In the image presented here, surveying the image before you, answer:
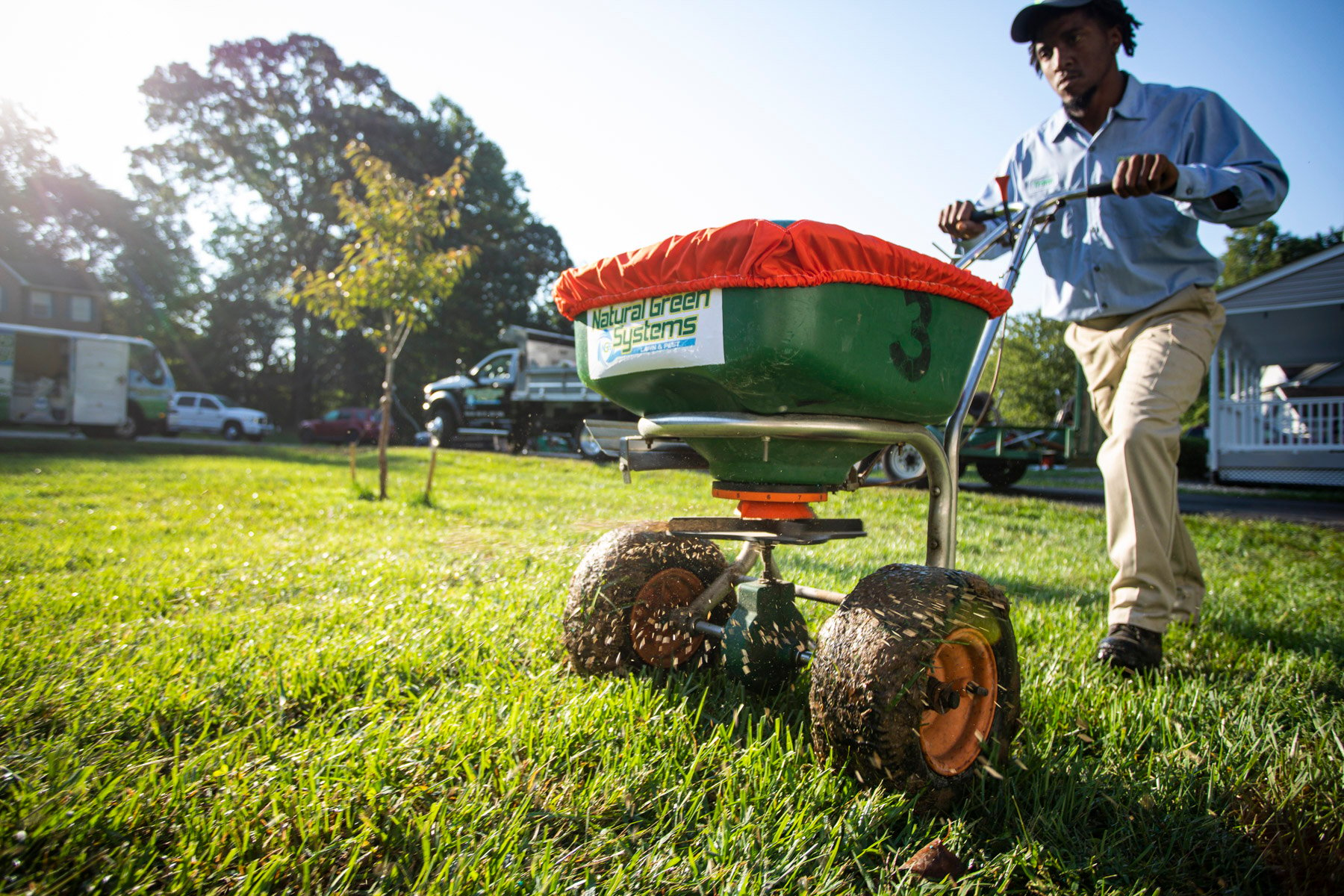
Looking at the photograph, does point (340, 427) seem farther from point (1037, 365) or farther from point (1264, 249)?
point (1264, 249)

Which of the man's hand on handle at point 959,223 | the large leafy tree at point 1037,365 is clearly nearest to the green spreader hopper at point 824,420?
the man's hand on handle at point 959,223

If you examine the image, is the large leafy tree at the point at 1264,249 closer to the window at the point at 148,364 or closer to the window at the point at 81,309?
the window at the point at 148,364

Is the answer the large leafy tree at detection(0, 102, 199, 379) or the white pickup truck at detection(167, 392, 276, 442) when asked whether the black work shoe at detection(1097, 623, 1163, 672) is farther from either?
the large leafy tree at detection(0, 102, 199, 379)

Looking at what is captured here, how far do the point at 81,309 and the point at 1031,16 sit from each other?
41.5m

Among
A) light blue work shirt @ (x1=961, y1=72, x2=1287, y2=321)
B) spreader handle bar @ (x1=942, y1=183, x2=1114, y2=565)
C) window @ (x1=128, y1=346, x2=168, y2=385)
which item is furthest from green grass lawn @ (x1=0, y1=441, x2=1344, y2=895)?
window @ (x1=128, y1=346, x2=168, y2=385)

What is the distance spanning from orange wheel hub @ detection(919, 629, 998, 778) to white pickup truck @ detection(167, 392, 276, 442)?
2888 cm

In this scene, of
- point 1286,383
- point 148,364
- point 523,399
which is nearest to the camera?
point 1286,383

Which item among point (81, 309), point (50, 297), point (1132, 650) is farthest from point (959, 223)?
point (50, 297)

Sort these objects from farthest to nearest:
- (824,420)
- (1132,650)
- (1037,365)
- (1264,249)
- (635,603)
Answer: (1264,249) < (1037,365) < (1132,650) < (635,603) < (824,420)

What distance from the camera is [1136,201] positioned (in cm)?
257

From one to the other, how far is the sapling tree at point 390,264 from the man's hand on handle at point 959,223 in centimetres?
587

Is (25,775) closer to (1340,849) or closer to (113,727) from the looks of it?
(113,727)

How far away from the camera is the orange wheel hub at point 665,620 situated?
2.02 metres

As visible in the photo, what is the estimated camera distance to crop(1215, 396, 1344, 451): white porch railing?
533 inches
